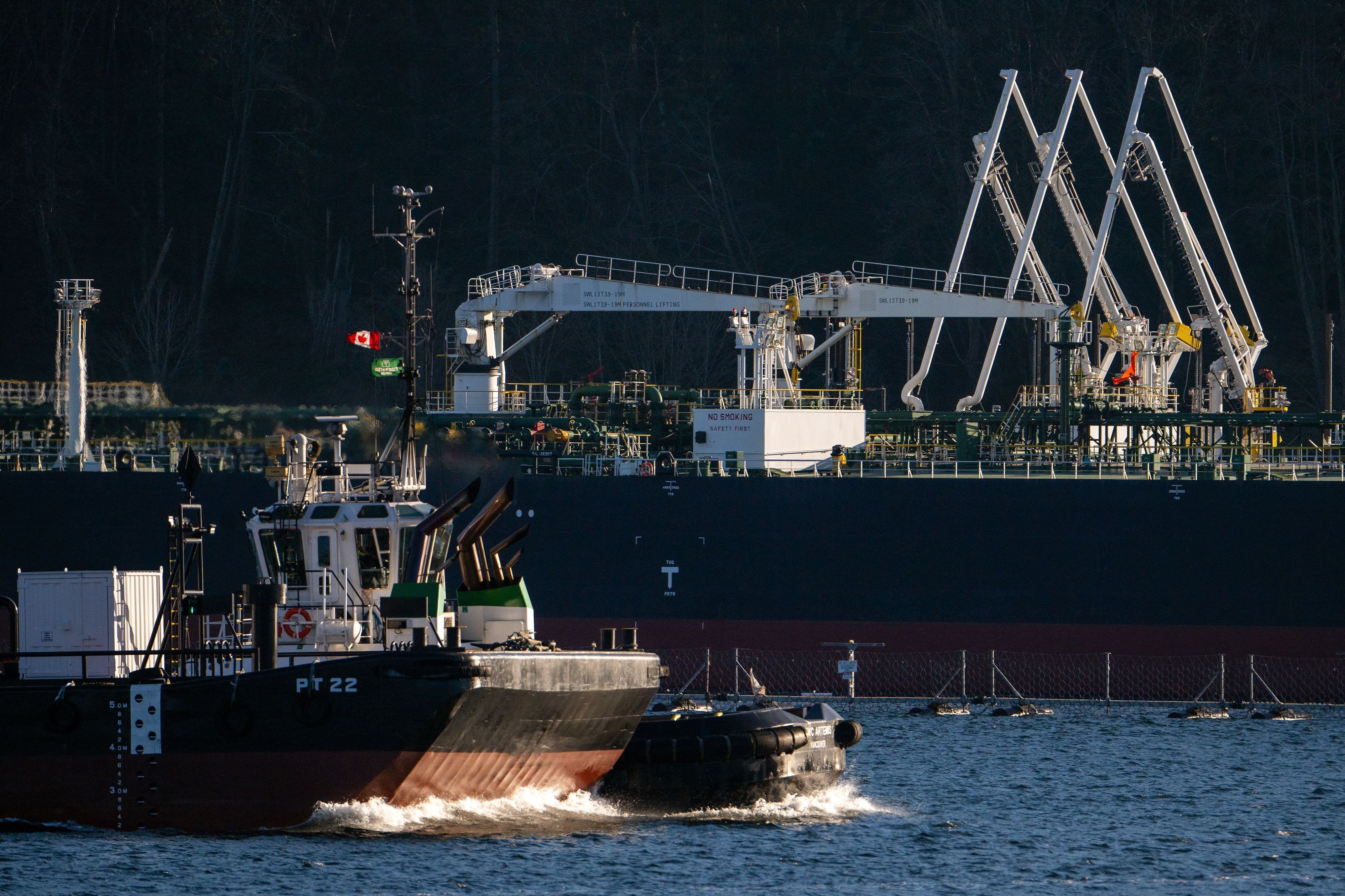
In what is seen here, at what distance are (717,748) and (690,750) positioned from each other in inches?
14.9

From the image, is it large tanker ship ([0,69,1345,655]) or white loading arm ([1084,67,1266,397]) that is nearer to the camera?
large tanker ship ([0,69,1345,655])

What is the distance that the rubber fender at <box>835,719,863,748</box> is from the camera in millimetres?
27656

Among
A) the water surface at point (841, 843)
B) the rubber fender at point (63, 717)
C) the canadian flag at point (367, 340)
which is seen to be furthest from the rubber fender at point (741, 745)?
the rubber fender at point (63, 717)

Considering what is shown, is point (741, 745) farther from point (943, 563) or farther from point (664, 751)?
point (943, 563)

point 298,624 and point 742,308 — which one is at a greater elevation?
point 742,308

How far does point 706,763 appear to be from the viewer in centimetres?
2633

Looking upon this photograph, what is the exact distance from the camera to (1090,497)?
39688 mm

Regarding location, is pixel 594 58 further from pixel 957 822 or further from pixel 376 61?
pixel 957 822

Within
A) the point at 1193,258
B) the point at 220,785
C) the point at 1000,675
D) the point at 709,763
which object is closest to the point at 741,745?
the point at 709,763

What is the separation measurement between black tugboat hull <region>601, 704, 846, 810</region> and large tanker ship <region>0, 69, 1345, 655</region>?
13054 mm

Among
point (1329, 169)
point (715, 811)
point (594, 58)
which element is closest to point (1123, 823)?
point (715, 811)

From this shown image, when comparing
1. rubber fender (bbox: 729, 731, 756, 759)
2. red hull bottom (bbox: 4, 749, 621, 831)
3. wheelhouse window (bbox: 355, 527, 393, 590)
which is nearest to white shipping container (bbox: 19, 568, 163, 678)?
red hull bottom (bbox: 4, 749, 621, 831)

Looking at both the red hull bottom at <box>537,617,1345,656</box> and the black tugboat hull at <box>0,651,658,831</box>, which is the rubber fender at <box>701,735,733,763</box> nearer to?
the black tugboat hull at <box>0,651,658,831</box>

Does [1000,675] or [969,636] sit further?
[969,636]
